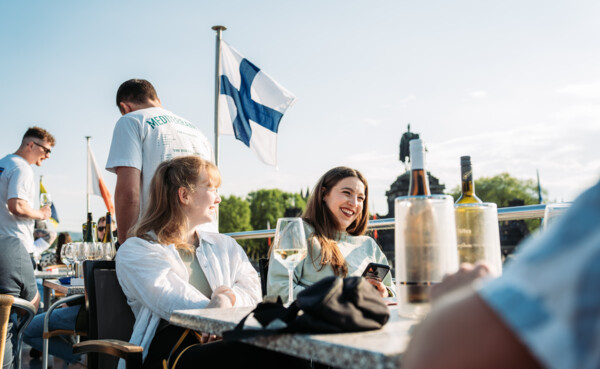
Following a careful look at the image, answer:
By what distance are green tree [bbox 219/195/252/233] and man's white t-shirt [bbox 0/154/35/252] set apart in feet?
206

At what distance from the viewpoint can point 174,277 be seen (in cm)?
244

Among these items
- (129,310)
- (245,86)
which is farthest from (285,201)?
(129,310)

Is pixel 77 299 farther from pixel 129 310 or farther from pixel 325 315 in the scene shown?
pixel 325 315

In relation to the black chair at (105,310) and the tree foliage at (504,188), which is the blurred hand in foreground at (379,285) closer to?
the black chair at (105,310)

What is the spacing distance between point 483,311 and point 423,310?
763 mm

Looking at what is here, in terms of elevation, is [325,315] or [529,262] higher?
[529,262]

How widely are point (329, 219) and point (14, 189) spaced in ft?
11.1

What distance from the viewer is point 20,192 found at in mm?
5230

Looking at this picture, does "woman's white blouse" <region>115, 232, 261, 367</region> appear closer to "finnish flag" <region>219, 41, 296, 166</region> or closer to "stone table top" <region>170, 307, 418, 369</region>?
"stone table top" <region>170, 307, 418, 369</region>

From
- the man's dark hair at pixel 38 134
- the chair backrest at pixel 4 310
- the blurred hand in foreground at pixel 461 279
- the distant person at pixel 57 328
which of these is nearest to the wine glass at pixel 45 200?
the man's dark hair at pixel 38 134

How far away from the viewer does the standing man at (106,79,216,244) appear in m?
3.63

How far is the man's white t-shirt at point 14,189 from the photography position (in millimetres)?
5215

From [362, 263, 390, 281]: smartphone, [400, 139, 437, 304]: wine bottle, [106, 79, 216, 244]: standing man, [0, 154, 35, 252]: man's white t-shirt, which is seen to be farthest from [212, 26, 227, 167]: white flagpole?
[400, 139, 437, 304]: wine bottle

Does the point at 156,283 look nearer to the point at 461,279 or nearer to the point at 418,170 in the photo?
the point at 418,170
